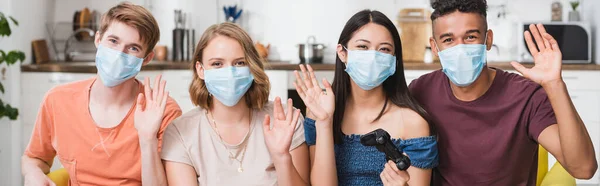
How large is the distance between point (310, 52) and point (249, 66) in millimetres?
2953

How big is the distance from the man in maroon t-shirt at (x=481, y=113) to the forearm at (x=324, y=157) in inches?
13.9

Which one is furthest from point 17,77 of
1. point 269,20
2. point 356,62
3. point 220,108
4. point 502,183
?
point 502,183

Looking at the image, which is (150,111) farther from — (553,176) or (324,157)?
(553,176)

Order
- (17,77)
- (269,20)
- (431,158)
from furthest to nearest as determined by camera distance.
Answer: (269,20)
(17,77)
(431,158)

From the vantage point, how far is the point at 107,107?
2.34 m

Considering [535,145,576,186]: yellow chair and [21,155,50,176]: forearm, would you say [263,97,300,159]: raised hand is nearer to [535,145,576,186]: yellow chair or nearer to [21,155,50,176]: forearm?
[21,155,50,176]: forearm

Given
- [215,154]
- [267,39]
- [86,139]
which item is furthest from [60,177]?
[267,39]

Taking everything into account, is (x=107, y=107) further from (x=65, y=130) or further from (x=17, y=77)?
(x=17, y=77)

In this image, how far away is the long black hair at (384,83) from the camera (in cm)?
219

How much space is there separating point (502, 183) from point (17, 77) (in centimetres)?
348

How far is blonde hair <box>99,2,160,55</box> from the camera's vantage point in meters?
2.24

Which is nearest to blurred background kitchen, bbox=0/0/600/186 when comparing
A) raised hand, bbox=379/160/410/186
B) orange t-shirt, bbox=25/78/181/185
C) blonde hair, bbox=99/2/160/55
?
orange t-shirt, bbox=25/78/181/185

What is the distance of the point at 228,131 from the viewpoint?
2.26 meters

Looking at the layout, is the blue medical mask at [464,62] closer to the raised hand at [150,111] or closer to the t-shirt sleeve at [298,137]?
the t-shirt sleeve at [298,137]
